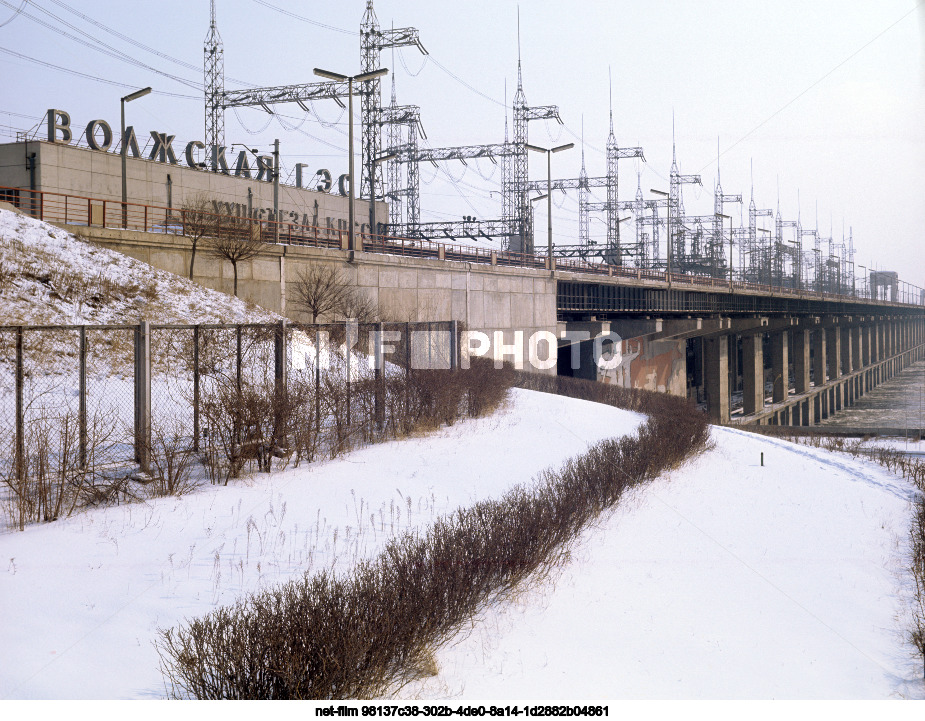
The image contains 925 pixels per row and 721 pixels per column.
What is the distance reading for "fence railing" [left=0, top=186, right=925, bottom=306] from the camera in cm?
2781

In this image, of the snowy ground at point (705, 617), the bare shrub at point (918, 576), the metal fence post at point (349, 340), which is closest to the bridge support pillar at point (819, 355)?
the bare shrub at point (918, 576)

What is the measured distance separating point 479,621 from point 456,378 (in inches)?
461

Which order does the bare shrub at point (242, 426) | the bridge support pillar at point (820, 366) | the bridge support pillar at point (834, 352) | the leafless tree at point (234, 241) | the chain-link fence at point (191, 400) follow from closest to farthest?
the chain-link fence at point (191, 400) < the bare shrub at point (242, 426) < the leafless tree at point (234, 241) < the bridge support pillar at point (820, 366) < the bridge support pillar at point (834, 352)

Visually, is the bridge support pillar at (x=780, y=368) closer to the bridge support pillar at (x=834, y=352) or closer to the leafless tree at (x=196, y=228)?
the bridge support pillar at (x=834, y=352)

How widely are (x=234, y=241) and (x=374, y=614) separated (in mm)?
21446

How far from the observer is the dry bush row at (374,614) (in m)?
5.64

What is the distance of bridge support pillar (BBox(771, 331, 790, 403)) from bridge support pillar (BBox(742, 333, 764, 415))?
354 cm

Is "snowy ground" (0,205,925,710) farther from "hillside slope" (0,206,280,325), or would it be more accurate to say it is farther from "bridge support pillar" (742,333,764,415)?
"bridge support pillar" (742,333,764,415)

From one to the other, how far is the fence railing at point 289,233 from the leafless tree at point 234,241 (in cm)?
17

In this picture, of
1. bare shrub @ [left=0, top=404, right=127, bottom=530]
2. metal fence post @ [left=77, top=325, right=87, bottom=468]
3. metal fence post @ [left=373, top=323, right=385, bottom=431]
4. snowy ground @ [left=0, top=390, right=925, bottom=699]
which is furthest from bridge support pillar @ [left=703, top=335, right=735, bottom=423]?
bare shrub @ [left=0, top=404, right=127, bottom=530]

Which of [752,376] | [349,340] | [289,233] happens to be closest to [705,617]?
[349,340]

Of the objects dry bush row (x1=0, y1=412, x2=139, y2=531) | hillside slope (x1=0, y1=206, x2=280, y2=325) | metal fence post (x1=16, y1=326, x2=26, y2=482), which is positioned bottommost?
dry bush row (x1=0, y1=412, x2=139, y2=531)

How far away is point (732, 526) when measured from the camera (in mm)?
13680

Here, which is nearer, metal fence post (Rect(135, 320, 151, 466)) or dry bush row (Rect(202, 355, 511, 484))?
metal fence post (Rect(135, 320, 151, 466))
